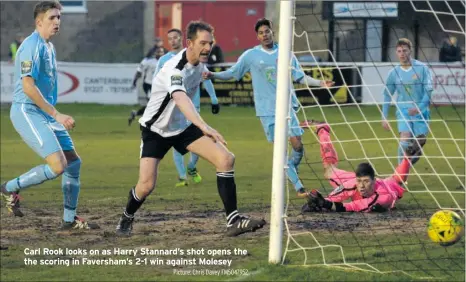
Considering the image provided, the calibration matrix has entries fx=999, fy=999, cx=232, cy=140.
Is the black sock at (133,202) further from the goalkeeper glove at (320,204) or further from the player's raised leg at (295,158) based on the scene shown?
the player's raised leg at (295,158)

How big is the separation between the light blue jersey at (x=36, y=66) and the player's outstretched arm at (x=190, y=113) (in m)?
1.46

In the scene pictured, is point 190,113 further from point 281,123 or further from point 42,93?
point 42,93

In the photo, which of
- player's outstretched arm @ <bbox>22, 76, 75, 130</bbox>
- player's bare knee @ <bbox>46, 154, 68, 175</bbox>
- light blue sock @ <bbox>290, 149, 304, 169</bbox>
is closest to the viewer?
player's outstretched arm @ <bbox>22, 76, 75, 130</bbox>

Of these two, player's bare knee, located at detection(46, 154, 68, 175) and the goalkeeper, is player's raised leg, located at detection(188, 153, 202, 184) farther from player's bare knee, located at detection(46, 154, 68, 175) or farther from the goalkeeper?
player's bare knee, located at detection(46, 154, 68, 175)

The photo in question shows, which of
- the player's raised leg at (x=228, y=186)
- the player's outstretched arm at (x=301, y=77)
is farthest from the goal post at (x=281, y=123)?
the player's outstretched arm at (x=301, y=77)

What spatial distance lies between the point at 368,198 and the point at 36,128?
12.3 ft

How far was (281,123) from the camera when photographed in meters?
7.81

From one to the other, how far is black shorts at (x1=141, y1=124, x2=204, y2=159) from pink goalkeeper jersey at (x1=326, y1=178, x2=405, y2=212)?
2.47 m

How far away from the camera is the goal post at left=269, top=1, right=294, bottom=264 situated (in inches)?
308

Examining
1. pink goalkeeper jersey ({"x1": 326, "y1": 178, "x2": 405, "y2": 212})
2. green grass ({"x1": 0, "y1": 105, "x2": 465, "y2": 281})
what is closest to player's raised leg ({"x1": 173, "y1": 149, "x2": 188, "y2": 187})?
green grass ({"x1": 0, "y1": 105, "x2": 465, "y2": 281})

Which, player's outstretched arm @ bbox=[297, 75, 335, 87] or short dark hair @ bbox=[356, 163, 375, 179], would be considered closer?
Answer: player's outstretched arm @ bbox=[297, 75, 335, 87]

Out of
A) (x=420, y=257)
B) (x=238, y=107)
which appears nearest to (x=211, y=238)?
(x=420, y=257)

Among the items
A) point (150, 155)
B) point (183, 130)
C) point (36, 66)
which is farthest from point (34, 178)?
point (183, 130)

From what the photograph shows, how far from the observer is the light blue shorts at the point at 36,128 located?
30.7 feet
